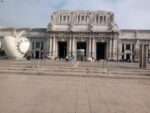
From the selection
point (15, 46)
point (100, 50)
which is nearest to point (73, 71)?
point (15, 46)

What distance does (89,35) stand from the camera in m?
90.6

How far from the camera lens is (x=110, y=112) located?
6.84m

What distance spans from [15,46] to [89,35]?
143ft

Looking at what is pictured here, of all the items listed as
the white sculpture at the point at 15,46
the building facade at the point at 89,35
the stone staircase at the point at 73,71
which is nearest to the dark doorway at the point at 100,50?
the building facade at the point at 89,35

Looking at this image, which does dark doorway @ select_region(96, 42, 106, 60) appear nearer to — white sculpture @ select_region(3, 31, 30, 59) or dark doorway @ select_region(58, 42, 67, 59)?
dark doorway @ select_region(58, 42, 67, 59)

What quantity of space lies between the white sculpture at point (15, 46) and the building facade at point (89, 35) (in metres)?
36.9

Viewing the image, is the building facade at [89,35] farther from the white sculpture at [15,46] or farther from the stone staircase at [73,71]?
the stone staircase at [73,71]

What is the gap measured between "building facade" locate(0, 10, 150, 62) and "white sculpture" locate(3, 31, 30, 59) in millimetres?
36943

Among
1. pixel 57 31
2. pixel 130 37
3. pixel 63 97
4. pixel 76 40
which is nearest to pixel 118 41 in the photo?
pixel 130 37

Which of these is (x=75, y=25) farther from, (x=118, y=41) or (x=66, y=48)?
(x=118, y=41)

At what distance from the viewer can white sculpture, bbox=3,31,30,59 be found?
165 ft

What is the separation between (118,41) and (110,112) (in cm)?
8515

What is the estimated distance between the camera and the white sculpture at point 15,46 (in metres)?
50.2

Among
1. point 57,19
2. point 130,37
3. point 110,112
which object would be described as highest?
point 57,19
